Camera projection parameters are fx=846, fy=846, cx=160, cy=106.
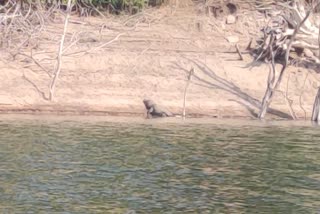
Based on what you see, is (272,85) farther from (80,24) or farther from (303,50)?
(80,24)

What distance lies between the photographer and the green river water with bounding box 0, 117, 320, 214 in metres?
15.5

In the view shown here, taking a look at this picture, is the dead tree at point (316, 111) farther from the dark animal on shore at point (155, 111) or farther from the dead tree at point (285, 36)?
the dark animal on shore at point (155, 111)

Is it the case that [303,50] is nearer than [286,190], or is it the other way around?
[286,190]

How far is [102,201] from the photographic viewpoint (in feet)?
51.1

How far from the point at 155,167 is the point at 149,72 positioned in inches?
517

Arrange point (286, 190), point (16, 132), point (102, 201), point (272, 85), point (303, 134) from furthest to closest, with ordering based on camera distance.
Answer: point (272, 85) → point (303, 134) → point (16, 132) → point (286, 190) → point (102, 201)

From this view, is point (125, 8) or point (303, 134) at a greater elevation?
point (125, 8)

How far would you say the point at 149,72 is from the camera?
3209 cm

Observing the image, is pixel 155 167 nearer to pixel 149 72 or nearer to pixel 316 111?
pixel 316 111

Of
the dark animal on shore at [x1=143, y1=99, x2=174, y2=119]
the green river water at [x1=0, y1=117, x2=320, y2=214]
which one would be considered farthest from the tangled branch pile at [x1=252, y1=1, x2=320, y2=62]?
the green river water at [x1=0, y1=117, x2=320, y2=214]

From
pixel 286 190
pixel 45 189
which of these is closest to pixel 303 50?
pixel 286 190

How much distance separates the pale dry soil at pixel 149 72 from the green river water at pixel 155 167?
7.24ft

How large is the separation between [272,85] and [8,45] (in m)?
10.1

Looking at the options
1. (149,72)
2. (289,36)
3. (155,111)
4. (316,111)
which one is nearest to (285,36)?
(289,36)
